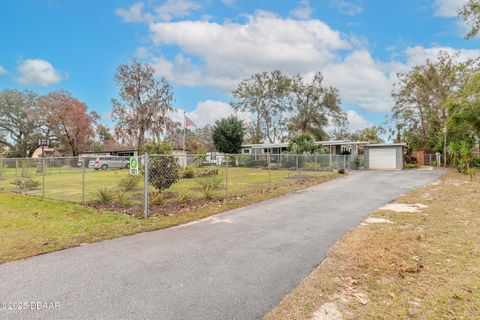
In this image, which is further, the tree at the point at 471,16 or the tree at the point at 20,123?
the tree at the point at 20,123

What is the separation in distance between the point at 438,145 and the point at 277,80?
888 inches

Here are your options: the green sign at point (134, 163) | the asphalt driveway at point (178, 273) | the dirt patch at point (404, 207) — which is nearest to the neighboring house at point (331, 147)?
the dirt patch at point (404, 207)

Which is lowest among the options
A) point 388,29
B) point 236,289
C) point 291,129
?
point 236,289

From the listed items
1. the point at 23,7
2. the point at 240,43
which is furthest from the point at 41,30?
the point at 240,43

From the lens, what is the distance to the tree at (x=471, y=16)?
18.8m

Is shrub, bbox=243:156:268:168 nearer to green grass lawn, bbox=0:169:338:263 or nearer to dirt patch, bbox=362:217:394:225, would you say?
green grass lawn, bbox=0:169:338:263

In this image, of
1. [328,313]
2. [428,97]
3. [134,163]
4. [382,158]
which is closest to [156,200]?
[134,163]

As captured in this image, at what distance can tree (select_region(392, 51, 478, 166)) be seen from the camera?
30.1 m

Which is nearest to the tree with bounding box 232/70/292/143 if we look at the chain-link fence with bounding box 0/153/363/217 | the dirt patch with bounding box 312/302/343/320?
the chain-link fence with bounding box 0/153/363/217

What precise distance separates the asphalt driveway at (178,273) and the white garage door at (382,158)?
2213 centimetres

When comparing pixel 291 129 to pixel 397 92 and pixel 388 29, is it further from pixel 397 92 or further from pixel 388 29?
pixel 388 29

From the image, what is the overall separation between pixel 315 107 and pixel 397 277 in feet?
134

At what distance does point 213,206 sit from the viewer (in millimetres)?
7859

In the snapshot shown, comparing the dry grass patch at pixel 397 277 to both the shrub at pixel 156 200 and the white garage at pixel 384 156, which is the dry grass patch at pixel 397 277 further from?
the white garage at pixel 384 156
